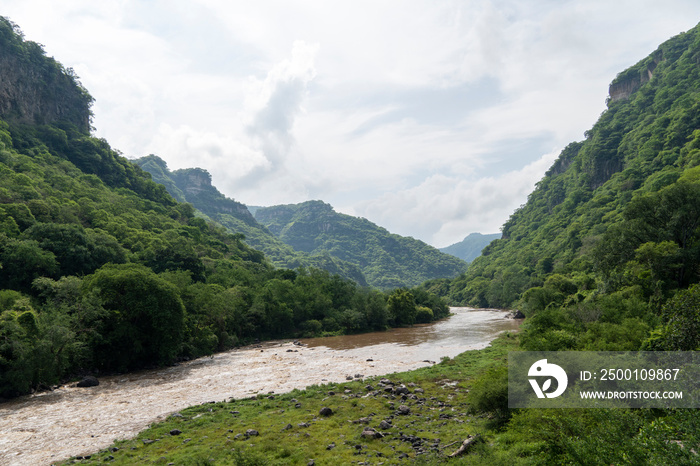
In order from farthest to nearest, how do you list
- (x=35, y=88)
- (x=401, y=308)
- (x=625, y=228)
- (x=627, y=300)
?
(x=35, y=88) → (x=401, y=308) → (x=625, y=228) → (x=627, y=300)

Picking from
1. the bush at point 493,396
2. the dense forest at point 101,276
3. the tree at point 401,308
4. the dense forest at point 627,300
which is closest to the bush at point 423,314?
the dense forest at point 101,276

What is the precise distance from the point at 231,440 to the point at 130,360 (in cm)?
3048

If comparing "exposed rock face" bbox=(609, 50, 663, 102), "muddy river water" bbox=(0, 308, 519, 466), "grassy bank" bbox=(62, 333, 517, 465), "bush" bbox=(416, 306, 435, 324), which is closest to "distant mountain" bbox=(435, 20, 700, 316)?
"exposed rock face" bbox=(609, 50, 663, 102)

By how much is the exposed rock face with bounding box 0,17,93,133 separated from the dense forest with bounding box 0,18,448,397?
0.43 meters

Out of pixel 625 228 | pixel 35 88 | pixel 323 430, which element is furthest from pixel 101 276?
pixel 35 88

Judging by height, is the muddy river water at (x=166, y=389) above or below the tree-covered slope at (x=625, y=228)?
below

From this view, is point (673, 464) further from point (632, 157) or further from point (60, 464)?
point (632, 157)

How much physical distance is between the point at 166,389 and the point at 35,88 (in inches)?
5312

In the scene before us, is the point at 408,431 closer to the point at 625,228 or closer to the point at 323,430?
the point at 323,430

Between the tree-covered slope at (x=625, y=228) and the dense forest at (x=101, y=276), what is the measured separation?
1586 inches

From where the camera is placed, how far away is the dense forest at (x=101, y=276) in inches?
1501

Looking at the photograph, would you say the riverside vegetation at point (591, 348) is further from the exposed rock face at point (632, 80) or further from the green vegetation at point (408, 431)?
the exposed rock face at point (632, 80)

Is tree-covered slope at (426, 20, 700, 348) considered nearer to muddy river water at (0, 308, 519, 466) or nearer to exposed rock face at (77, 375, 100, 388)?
muddy river water at (0, 308, 519, 466)

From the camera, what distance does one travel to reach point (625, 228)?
41.8 metres
